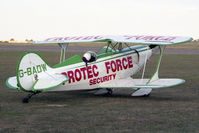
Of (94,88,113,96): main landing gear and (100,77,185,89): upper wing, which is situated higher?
(100,77,185,89): upper wing

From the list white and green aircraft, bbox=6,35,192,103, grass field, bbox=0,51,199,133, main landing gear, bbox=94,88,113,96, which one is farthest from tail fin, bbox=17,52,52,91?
main landing gear, bbox=94,88,113,96

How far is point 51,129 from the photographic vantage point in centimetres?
794

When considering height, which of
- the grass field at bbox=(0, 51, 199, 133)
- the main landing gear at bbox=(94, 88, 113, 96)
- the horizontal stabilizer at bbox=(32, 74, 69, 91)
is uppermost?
the horizontal stabilizer at bbox=(32, 74, 69, 91)

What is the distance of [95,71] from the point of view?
12.5 meters

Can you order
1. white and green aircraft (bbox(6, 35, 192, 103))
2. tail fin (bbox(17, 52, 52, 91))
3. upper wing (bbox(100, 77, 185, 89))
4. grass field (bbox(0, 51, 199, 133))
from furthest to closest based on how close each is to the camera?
upper wing (bbox(100, 77, 185, 89))
white and green aircraft (bbox(6, 35, 192, 103))
tail fin (bbox(17, 52, 52, 91))
grass field (bbox(0, 51, 199, 133))

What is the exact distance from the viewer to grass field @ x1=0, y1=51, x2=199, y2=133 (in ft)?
26.7

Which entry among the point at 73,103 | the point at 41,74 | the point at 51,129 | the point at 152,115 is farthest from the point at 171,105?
the point at 51,129

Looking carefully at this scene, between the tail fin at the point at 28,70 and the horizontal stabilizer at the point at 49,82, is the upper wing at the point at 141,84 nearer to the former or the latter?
the horizontal stabilizer at the point at 49,82

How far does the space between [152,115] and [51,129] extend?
2651 millimetres

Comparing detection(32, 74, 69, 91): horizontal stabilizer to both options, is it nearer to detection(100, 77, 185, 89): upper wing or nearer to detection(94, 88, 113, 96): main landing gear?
detection(100, 77, 185, 89): upper wing

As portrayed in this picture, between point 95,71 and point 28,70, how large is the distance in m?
2.43

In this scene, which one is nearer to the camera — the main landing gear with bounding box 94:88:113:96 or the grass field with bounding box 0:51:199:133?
the grass field with bounding box 0:51:199:133

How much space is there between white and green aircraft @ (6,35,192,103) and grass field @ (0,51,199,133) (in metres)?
0.43

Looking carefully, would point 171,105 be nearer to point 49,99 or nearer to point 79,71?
point 79,71
